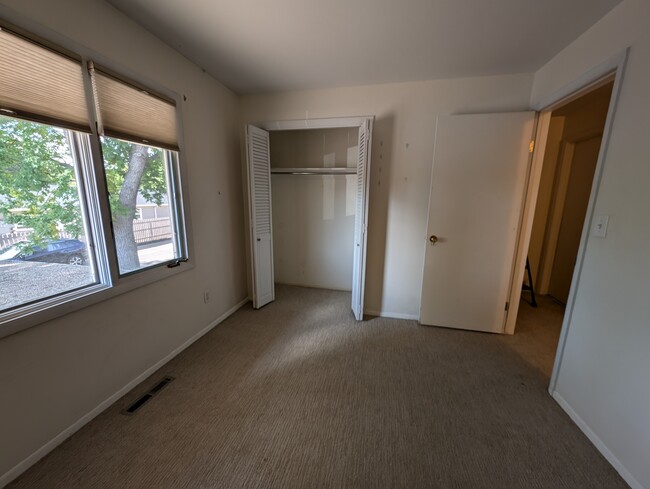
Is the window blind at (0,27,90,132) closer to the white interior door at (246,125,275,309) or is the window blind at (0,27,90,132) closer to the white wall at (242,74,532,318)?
the white interior door at (246,125,275,309)

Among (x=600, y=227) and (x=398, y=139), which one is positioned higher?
(x=398, y=139)

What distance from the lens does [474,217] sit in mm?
2346

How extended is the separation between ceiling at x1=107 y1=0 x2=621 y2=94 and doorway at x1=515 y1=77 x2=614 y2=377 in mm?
1288

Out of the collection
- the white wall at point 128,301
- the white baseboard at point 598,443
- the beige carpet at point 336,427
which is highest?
the white wall at point 128,301

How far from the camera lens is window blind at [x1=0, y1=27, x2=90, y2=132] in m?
1.10

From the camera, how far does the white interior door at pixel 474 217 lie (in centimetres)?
220

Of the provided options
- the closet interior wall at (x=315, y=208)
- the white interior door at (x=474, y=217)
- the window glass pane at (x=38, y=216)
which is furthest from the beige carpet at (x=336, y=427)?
the closet interior wall at (x=315, y=208)

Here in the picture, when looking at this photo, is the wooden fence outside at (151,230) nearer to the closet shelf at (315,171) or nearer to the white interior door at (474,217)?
the closet shelf at (315,171)

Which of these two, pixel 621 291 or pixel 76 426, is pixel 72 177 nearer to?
pixel 76 426

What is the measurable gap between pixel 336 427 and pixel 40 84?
7.77 ft

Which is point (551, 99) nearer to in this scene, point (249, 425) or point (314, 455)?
point (314, 455)

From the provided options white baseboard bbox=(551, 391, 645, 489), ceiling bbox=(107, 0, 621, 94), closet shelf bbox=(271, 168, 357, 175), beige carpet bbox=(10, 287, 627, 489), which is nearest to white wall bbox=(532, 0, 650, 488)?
white baseboard bbox=(551, 391, 645, 489)

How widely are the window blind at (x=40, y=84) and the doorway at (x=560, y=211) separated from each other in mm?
3745

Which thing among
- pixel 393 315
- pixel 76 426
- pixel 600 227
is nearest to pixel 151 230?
pixel 76 426
